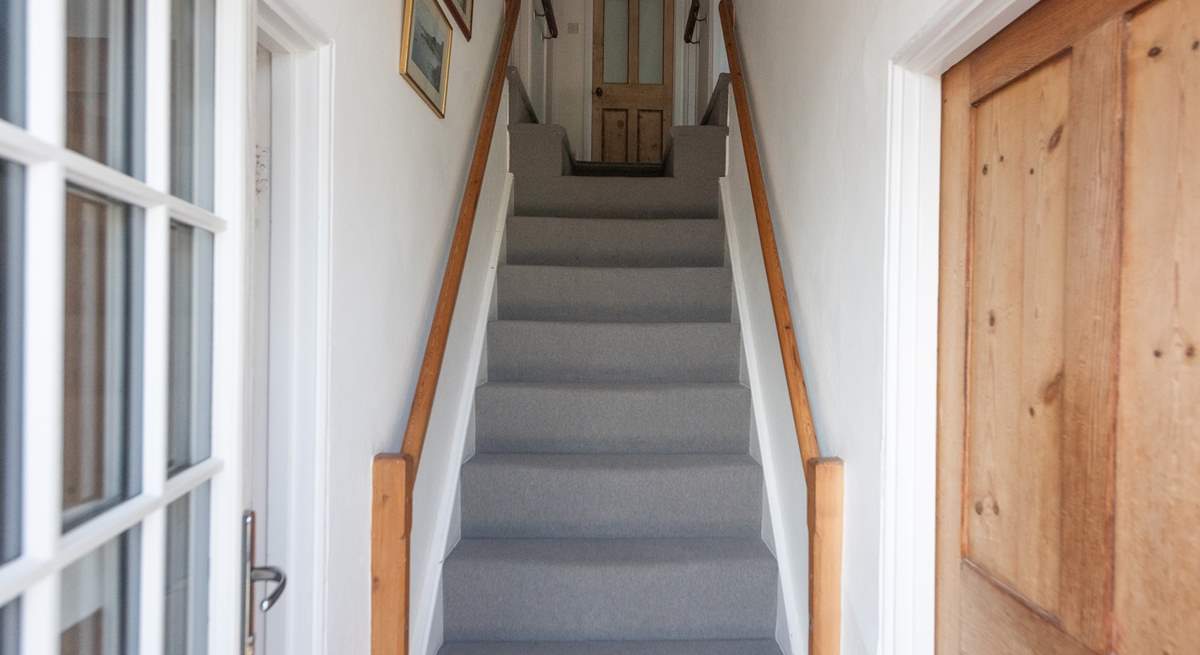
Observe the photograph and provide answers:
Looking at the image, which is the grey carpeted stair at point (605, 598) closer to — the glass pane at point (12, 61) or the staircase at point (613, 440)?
the staircase at point (613, 440)

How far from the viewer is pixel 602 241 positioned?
3018 millimetres

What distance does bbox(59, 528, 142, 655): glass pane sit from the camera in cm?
68

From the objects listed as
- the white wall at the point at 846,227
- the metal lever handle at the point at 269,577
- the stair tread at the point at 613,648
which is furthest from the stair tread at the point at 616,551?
the metal lever handle at the point at 269,577

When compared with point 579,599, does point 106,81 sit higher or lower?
higher

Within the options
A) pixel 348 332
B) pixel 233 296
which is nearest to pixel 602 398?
pixel 348 332

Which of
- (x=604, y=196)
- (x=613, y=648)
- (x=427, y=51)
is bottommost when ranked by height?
(x=613, y=648)

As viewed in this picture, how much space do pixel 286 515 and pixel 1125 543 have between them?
4.48 ft

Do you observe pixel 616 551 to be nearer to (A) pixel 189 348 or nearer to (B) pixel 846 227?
(B) pixel 846 227

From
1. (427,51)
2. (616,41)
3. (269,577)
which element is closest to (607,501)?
(269,577)

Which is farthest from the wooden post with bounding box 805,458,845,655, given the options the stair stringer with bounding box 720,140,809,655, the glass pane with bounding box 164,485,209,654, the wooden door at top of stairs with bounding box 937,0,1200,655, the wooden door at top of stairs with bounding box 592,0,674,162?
the wooden door at top of stairs with bounding box 592,0,674,162

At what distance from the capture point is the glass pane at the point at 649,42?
5.67 meters

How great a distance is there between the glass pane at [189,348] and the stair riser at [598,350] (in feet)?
5.42

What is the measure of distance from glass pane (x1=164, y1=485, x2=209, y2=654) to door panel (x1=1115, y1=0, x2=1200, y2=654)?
1.22 metres

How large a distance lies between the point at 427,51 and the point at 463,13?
1.56ft
